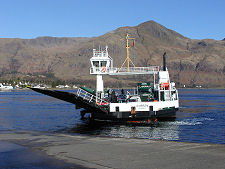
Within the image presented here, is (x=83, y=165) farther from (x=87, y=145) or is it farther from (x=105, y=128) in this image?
(x=105, y=128)

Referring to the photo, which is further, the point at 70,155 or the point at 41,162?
the point at 70,155

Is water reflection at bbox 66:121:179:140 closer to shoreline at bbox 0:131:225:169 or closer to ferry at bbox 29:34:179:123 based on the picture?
ferry at bbox 29:34:179:123

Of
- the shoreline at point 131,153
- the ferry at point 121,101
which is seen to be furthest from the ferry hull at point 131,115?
the shoreline at point 131,153

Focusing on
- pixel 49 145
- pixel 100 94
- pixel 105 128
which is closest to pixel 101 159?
pixel 49 145

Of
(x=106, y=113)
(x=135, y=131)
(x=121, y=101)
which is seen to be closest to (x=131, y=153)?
(x=135, y=131)

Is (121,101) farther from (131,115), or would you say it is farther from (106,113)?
(106,113)

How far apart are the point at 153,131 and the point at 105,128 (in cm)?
624

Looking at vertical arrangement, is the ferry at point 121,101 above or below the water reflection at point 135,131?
above

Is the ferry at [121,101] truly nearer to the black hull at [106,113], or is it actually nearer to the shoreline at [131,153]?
the black hull at [106,113]

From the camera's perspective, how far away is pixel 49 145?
2000cm

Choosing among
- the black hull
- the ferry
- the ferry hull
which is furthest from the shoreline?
the ferry hull

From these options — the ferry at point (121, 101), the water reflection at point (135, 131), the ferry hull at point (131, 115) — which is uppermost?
the ferry at point (121, 101)

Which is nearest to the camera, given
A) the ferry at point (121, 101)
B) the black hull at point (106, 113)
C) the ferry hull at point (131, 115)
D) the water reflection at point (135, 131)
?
the water reflection at point (135, 131)

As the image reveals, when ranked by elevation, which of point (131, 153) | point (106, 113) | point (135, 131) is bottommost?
point (135, 131)
